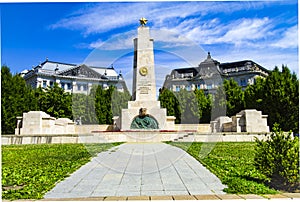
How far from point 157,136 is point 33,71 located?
3901cm

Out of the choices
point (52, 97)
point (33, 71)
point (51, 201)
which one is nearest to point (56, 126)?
point (52, 97)

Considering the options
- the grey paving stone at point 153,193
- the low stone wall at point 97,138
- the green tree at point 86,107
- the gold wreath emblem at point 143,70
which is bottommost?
the grey paving stone at point 153,193

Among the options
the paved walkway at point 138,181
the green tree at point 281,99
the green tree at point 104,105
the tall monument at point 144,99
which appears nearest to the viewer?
the paved walkway at point 138,181

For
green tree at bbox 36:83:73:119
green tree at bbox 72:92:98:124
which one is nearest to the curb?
green tree at bbox 36:83:73:119

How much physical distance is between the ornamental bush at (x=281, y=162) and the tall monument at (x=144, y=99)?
15.6 metres

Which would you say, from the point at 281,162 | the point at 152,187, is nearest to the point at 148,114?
the point at 152,187

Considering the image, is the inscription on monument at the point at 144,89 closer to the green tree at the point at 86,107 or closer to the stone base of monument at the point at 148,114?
the stone base of monument at the point at 148,114

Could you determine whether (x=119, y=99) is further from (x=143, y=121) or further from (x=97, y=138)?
(x=97, y=138)

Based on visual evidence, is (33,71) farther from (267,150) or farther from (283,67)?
(267,150)

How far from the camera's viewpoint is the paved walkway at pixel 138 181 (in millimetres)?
4234

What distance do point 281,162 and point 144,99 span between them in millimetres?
17541

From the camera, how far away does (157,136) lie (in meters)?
16.4

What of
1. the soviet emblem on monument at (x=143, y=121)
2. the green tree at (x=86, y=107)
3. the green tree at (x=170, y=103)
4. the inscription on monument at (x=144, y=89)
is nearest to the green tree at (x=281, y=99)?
the green tree at (x=170, y=103)

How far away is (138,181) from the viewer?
16.4 feet
